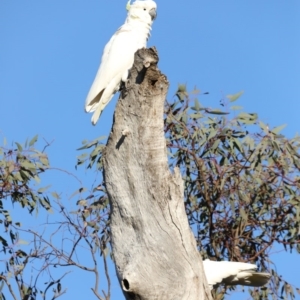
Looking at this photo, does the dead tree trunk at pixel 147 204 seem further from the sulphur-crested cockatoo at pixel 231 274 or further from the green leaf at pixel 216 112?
the green leaf at pixel 216 112

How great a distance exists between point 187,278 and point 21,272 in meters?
1.57

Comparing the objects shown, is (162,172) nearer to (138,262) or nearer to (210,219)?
(138,262)

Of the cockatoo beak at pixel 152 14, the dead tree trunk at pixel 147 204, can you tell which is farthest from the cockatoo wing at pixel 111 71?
the dead tree trunk at pixel 147 204

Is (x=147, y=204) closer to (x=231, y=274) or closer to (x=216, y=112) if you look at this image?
(x=231, y=274)

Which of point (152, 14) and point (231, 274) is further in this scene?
point (152, 14)

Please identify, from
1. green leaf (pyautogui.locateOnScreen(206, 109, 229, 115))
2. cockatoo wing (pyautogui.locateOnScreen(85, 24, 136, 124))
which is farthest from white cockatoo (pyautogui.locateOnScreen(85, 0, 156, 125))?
green leaf (pyautogui.locateOnScreen(206, 109, 229, 115))

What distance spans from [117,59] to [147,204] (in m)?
1.61

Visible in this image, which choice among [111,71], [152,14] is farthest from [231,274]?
[152,14]

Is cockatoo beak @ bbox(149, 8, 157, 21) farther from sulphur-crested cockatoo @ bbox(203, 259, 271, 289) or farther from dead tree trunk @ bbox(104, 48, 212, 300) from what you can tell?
sulphur-crested cockatoo @ bbox(203, 259, 271, 289)

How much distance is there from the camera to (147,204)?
9.89 ft

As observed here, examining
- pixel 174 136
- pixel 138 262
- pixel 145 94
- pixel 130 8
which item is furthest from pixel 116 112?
pixel 130 8

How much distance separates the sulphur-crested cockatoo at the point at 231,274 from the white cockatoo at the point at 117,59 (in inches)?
48.4

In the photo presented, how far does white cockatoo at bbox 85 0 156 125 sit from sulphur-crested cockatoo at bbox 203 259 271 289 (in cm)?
123

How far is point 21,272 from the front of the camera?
428 centimetres
